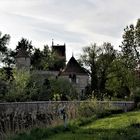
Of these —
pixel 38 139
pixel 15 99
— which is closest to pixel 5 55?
pixel 15 99

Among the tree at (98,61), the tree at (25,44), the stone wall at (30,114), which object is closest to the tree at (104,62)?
the tree at (98,61)

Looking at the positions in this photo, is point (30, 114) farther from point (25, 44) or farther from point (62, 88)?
point (25, 44)

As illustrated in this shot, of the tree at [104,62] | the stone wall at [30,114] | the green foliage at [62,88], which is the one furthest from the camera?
the tree at [104,62]

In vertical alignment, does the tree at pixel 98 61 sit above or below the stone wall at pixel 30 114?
above

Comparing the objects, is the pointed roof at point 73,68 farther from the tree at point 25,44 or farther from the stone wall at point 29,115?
the stone wall at point 29,115

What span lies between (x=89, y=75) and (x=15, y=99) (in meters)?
55.7

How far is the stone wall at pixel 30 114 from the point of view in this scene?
66.9 ft

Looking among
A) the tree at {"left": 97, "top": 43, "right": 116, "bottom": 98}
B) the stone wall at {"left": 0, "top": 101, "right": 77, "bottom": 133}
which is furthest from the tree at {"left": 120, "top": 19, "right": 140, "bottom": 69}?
the stone wall at {"left": 0, "top": 101, "right": 77, "bottom": 133}

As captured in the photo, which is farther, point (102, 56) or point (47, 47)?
point (47, 47)

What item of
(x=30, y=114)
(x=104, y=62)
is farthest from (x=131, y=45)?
(x=30, y=114)

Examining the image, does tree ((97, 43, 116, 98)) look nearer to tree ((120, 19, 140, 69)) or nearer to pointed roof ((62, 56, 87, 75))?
pointed roof ((62, 56, 87, 75))

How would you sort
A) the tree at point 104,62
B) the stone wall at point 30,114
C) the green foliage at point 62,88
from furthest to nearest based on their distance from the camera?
the tree at point 104,62 → the green foliage at point 62,88 → the stone wall at point 30,114

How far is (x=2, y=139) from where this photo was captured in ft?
54.3

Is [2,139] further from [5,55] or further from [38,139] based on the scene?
[5,55]
